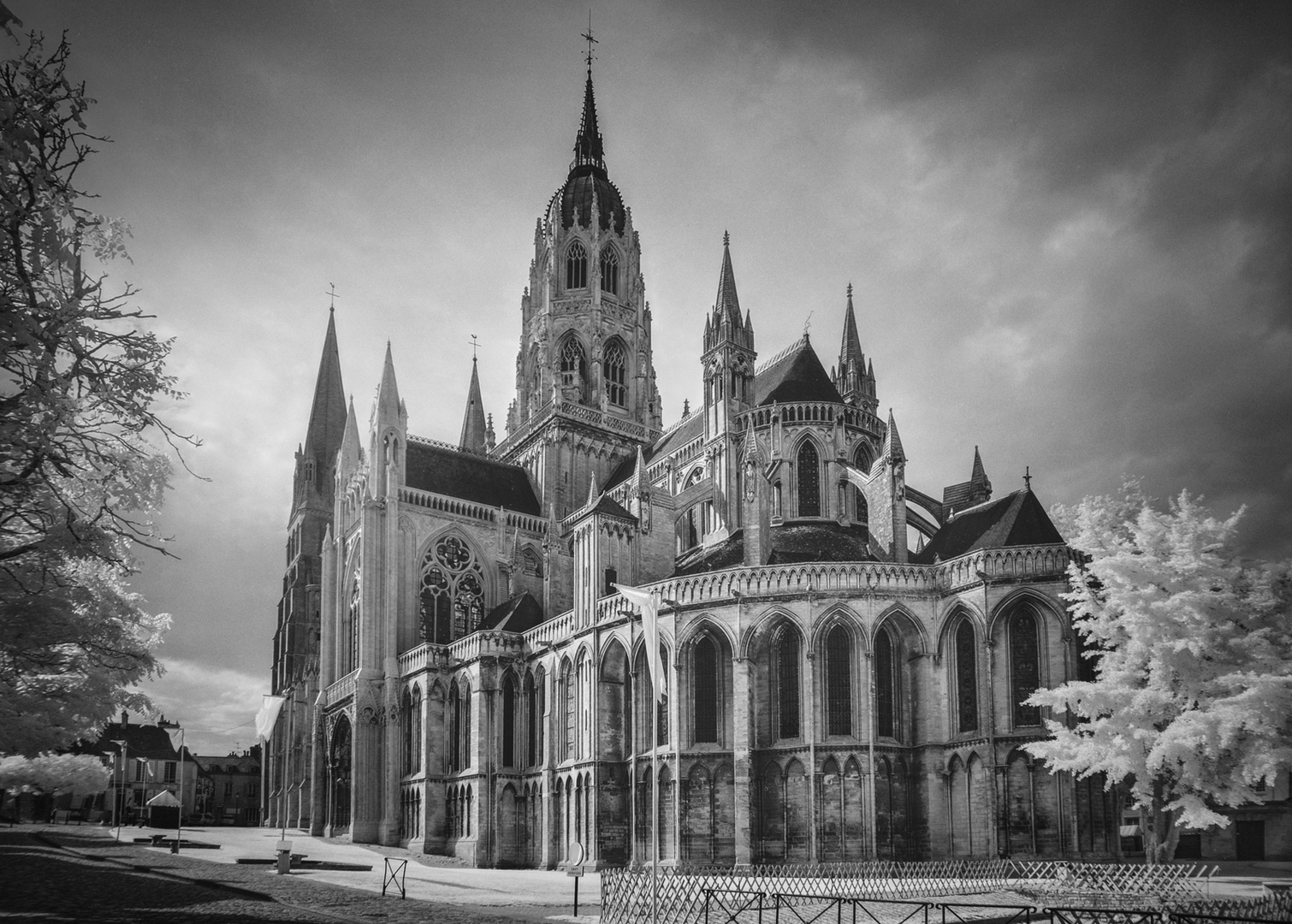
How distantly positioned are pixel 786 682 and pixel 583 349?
33.5 meters

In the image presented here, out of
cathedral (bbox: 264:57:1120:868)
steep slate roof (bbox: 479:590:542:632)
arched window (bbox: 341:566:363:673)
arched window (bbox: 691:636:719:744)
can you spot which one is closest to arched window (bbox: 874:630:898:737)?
cathedral (bbox: 264:57:1120:868)

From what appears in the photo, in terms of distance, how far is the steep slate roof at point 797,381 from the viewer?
47.8 metres

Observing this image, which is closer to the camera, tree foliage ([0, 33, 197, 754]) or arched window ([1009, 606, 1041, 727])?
tree foliage ([0, 33, 197, 754])

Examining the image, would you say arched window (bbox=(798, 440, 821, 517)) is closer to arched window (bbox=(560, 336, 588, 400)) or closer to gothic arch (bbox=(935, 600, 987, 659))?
gothic arch (bbox=(935, 600, 987, 659))

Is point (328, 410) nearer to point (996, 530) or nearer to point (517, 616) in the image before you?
point (517, 616)

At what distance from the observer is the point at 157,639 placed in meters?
22.3

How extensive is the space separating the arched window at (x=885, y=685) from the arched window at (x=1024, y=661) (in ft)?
13.1

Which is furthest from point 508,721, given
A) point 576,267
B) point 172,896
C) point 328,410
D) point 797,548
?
point 328,410

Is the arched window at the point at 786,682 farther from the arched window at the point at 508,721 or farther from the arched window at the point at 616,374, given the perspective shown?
the arched window at the point at 616,374

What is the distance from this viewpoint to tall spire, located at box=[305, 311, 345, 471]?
8688cm

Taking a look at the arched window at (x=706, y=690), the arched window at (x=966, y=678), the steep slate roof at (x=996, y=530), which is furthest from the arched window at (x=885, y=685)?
the arched window at (x=706, y=690)

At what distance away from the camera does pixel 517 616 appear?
49.8 m

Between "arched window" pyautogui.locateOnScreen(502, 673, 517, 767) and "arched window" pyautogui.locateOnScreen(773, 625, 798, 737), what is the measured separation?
1452cm

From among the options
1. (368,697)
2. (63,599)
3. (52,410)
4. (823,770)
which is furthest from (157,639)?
(368,697)
